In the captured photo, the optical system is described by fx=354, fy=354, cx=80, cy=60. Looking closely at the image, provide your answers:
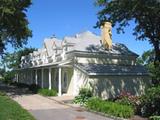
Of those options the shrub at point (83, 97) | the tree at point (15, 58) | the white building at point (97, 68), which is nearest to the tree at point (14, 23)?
the white building at point (97, 68)

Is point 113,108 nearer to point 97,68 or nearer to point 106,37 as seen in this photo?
point 97,68

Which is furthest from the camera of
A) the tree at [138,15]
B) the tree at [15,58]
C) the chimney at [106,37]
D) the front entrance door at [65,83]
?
the tree at [15,58]

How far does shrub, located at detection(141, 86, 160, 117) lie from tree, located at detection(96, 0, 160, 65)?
5.73 meters

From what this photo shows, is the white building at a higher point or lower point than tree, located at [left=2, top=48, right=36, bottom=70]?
lower

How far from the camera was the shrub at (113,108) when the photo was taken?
18547 mm

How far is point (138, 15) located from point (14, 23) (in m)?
15.6

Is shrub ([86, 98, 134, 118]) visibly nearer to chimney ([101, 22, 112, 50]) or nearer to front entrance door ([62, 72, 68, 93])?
front entrance door ([62, 72, 68, 93])

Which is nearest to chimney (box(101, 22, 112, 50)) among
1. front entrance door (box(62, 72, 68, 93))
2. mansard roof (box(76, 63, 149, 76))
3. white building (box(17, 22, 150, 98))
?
white building (box(17, 22, 150, 98))

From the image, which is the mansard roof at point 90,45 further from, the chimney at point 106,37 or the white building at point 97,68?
the chimney at point 106,37

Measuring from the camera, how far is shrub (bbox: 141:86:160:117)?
1802 centimetres

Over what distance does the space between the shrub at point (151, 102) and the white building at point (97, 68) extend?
Answer: 466 inches

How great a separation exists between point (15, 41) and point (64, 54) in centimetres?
898

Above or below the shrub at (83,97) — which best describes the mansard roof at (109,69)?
above

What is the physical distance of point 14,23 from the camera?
3706 centimetres
